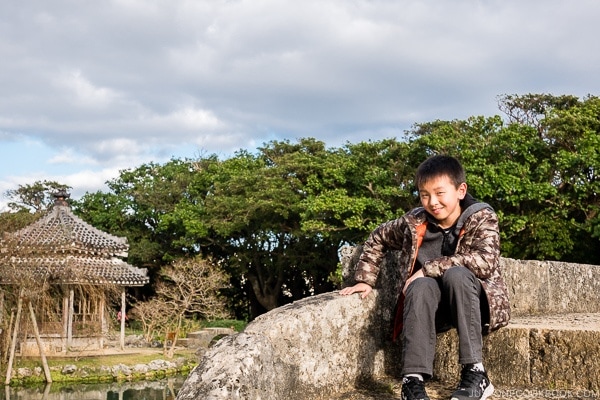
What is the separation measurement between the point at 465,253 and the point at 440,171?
0.47 m

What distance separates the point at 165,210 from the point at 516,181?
19875 mm

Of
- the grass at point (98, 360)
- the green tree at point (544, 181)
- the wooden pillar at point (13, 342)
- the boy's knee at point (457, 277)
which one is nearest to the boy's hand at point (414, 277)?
the boy's knee at point (457, 277)

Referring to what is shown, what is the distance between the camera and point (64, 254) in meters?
25.6

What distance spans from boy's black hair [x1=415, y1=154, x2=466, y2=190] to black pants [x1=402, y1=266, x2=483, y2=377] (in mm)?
559

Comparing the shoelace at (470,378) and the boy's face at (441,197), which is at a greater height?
the boy's face at (441,197)

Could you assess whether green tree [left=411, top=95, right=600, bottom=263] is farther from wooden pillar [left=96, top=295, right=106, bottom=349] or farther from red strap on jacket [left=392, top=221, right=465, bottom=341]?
red strap on jacket [left=392, top=221, right=465, bottom=341]

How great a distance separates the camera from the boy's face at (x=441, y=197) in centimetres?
375

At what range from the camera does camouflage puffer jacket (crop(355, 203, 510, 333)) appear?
3.52m

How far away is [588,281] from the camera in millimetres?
6074

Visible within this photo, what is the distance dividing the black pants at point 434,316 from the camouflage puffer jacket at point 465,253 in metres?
0.07

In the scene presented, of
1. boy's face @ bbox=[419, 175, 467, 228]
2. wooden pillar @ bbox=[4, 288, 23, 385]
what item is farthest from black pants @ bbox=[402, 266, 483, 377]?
wooden pillar @ bbox=[4, 288, 23, 385]

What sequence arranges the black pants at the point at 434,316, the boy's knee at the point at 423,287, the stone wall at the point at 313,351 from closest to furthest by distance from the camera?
the stone wall at the point at 313,351, the black pants at the point at 434,316, the boy's knee at the point at 423,287

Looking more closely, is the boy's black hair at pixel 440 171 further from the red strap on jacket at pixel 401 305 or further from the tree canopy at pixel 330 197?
the tree canopy at pixel 330 197

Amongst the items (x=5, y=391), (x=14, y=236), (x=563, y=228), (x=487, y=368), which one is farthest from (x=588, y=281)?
(x=14, y=236)
